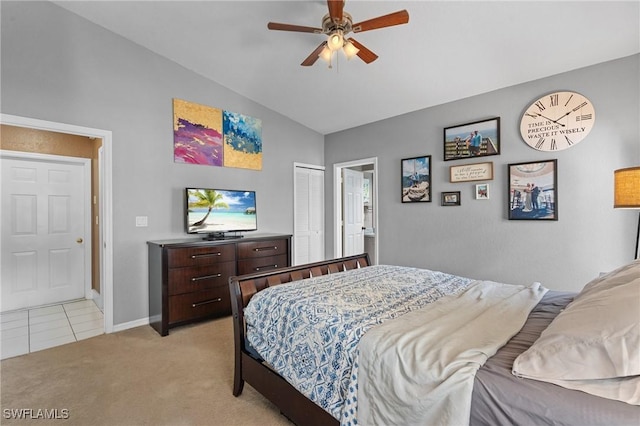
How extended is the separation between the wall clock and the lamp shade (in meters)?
0.99

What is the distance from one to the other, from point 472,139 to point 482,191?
25.4 inches

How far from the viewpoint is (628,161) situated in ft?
9.00

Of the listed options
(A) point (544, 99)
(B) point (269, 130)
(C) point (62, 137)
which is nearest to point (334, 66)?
(B) point (269, 130)

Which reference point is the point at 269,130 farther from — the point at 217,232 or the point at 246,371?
the point at 246,371

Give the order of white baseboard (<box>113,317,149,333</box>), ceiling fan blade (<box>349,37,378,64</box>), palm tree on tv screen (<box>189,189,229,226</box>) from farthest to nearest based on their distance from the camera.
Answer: palm tree on tv screen (<box>189,189,229,226</box>)
white baseboard (<box>113,317,149,333</box>)
ceiling fan blade (<box>349,37,378,64</box>)

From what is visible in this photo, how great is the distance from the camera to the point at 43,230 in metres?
3.92

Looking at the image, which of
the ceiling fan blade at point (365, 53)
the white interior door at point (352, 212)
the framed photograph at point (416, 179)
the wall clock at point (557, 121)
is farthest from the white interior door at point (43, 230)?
the wall clock at point (557, 121)

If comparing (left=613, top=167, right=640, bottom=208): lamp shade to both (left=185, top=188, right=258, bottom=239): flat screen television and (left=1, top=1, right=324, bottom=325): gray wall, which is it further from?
(left=1, top=1, right=324, bottom=325): gray wall

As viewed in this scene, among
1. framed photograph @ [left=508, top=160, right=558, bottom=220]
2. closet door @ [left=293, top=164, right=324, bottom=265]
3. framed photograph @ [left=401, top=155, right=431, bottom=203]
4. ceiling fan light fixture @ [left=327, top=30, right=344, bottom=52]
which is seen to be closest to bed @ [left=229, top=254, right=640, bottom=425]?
framed photograph @ [left=508, top=160, right=558, bottom=220]

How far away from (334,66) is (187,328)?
3.32m

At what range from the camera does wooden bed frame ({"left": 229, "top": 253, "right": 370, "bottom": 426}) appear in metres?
1.53

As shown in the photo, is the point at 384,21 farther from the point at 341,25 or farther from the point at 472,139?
the point at 472,139

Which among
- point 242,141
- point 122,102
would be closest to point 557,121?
point 242,141

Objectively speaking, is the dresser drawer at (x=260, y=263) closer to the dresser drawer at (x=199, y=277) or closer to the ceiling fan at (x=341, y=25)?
the dresser drawer at (x=199, y=277)
